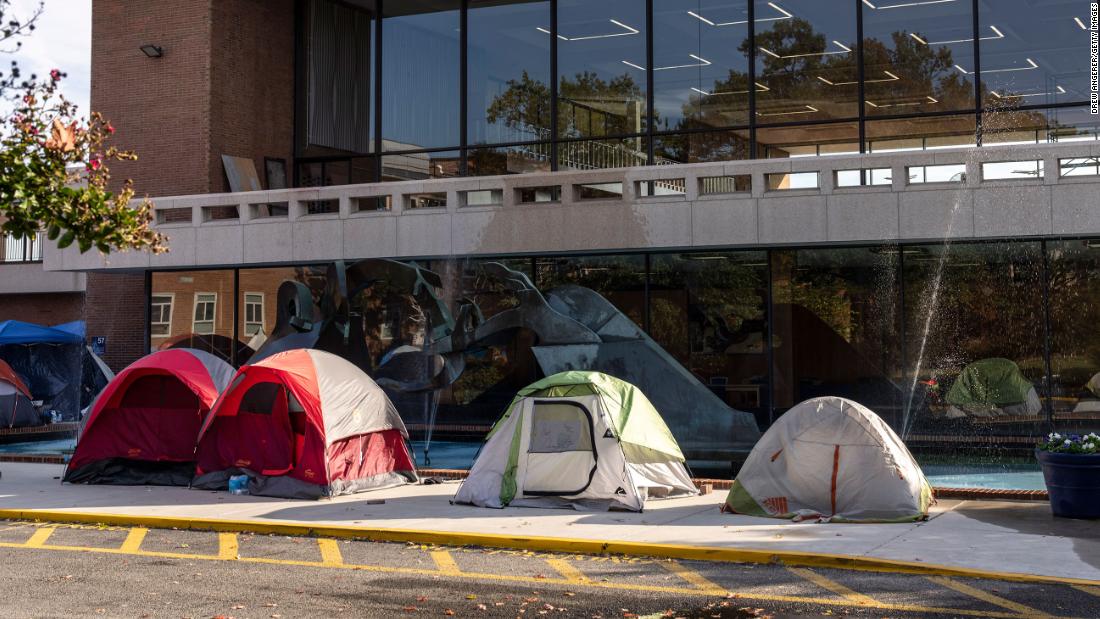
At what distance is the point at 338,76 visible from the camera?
27.3 m

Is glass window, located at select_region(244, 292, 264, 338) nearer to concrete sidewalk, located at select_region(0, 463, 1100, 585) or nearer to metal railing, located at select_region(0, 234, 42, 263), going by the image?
concrete sidewalk, located at select_region(0, 463, 1100, 585)

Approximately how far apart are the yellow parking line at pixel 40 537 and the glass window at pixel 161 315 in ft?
41.4

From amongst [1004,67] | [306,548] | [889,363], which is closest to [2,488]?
[306,548]

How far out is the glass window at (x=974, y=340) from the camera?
65.2ft

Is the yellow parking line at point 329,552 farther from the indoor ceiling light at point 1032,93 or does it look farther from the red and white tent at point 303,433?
the indoor ceiling light at point 1032,93

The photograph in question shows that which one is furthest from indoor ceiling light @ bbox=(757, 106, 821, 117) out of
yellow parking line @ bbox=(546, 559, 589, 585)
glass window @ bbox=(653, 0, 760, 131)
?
yellow parking line @ bbox=(546, 559, 589, 585)

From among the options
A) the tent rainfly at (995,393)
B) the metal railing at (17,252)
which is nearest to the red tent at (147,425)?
the tent rainfly at (995,393)

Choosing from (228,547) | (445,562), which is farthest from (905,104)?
(228,547)

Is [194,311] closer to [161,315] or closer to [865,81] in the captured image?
[161,315]

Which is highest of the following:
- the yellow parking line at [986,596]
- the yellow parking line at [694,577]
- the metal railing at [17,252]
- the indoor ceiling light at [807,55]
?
the indoor ceiling light at [807,55]

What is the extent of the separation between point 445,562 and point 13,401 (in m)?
21.5

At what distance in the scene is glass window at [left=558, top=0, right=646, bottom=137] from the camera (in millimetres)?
24500

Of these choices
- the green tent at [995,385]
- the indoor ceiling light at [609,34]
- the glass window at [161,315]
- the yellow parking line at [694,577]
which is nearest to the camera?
the yellow parking line at [694,577]

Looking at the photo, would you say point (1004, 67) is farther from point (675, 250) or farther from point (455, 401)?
point (455, 401)
